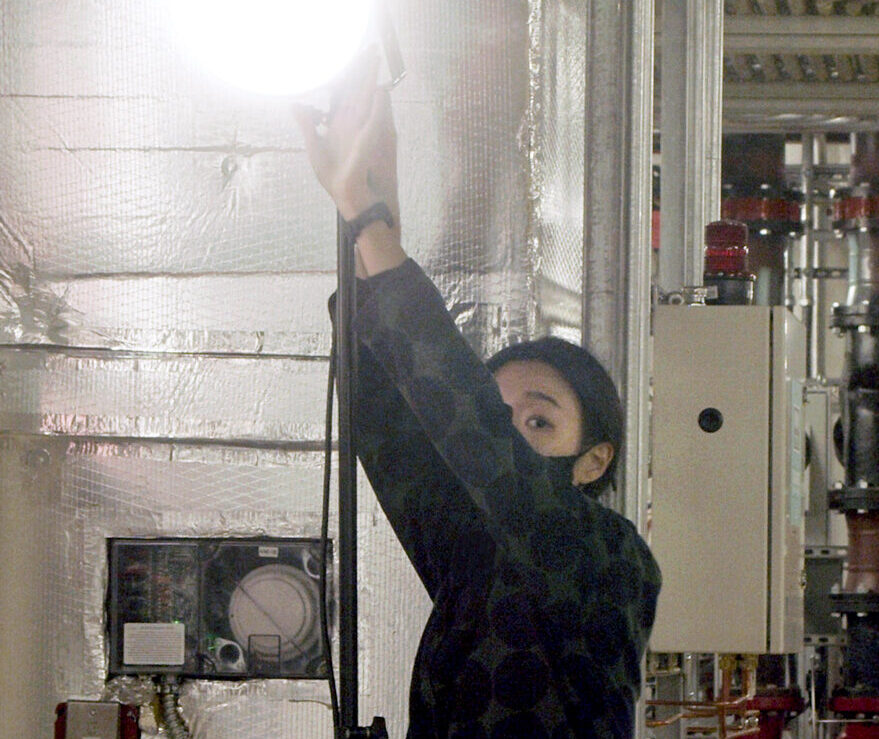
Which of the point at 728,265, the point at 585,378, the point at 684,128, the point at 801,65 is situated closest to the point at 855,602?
the point at 801,65

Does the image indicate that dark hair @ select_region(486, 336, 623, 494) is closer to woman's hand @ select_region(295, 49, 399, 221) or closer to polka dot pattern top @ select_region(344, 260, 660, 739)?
polka dot pattern top @ select_region(344, 260, 660, 739)

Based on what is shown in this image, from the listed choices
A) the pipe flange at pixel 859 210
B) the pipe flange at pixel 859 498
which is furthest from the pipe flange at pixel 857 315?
the pipe flange at pixel 859 498

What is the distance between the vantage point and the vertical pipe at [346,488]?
1552 millimetres

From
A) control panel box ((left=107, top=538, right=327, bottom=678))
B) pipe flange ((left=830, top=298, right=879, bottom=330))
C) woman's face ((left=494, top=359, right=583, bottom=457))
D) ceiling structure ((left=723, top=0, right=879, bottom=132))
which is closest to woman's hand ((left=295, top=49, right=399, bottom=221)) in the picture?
woman's face ((left=494, top=359, right=583, bottom=457))

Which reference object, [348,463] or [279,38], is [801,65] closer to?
[279,38]

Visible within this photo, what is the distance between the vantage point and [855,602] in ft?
17.7

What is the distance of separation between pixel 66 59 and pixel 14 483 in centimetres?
64

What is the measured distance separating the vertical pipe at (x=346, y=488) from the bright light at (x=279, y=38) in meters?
0.18

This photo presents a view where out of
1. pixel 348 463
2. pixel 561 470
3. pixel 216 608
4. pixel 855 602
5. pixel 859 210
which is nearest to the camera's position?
pixel 348 463

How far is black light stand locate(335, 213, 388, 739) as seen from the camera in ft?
5.09

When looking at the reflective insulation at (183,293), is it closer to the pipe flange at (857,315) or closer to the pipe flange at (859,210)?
the pipe flange at (857,315)

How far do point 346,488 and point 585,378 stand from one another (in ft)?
1.73

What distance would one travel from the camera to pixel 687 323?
2.44 meters

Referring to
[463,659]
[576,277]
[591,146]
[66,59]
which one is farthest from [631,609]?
[66,59]
